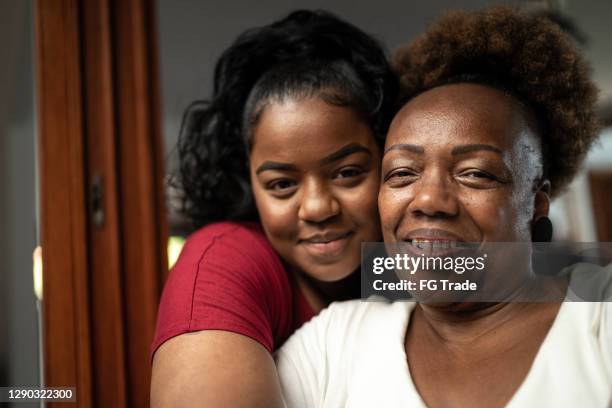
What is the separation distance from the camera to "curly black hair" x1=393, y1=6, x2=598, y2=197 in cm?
98

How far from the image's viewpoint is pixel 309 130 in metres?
1.10

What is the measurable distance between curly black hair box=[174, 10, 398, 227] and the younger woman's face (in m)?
0.04

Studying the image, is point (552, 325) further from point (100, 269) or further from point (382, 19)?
point (100, 269)

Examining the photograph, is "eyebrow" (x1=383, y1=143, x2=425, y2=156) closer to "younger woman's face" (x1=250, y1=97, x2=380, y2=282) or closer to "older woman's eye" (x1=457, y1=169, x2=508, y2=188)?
"older woman's eye" (x1=457, y1=169, x2=508, y2=188)

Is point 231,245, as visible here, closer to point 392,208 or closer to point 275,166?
point 275,166

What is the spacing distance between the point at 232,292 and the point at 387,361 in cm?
26

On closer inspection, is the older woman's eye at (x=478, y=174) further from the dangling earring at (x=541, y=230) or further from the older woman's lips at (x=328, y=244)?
the older woman's lips at (x=328, y=244)

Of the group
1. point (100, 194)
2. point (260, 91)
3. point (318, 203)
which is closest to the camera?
point (318, 203)

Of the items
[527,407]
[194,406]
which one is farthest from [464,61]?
[194,406]

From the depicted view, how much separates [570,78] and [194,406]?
2.46 feet

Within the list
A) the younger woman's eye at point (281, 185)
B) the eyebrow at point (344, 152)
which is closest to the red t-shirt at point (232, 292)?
the younger woman's eye at point (281, 185)

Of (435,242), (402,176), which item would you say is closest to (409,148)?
(402,176)

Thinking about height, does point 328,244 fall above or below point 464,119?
below

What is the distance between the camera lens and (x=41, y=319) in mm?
1297
